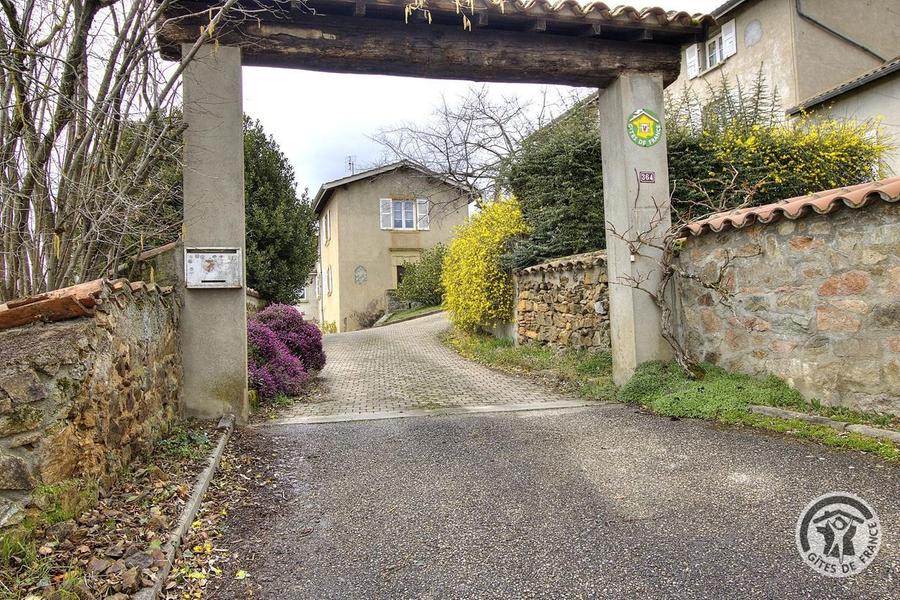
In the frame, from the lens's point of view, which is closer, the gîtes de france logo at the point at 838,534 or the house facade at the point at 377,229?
the gîtes de france logo at the point at 838,534

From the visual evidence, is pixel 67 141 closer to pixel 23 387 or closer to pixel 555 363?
pixel 23 387

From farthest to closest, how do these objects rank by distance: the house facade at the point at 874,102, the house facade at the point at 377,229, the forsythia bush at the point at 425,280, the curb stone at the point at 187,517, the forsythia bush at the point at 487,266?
the house facade at the point at 377,229
the forsythia bush at the point at 425,280
the house facade at the point at 874,102
the forsythia bush at the point at 487,266
the curb stone at the point at 187,517

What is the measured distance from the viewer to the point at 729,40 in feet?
54.1

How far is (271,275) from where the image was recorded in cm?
1197

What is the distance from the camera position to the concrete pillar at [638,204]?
21.5 feet

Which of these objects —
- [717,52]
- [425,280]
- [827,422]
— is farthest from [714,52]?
[827,422]

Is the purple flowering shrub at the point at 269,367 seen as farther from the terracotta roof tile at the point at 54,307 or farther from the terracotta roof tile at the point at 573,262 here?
the terracotta roof tile at the point at 573,262

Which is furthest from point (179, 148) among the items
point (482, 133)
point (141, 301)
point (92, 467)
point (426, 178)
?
point (426, 178)

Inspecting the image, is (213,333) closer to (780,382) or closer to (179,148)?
(179,148)

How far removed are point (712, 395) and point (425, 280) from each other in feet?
55.1

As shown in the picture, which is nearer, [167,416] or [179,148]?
[167,416]

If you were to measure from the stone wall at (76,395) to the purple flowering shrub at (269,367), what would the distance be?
8.86 ft

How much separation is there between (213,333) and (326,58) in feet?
9.99

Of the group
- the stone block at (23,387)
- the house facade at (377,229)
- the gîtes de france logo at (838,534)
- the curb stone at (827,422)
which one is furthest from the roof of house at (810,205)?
the house facade at (377,229)
